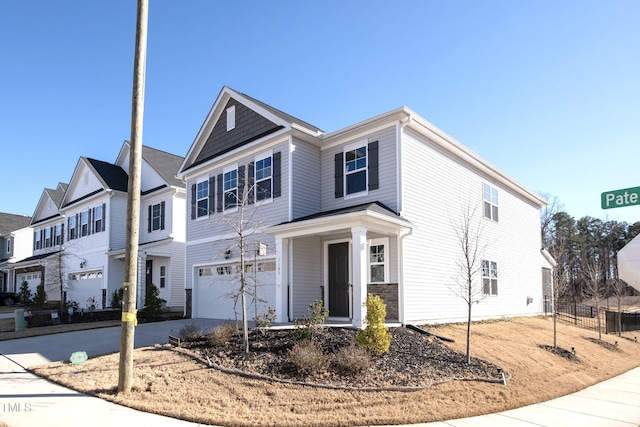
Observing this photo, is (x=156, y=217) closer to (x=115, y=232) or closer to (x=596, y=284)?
(x=115, y=232)

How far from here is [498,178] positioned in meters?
19.8

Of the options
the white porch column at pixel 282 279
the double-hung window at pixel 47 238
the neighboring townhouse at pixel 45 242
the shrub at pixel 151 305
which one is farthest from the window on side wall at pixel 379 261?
the double-hung window at pixel 47 238

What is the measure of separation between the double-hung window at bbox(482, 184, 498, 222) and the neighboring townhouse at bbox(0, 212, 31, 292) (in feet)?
125

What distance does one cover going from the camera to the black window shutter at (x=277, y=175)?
15348 millimetres

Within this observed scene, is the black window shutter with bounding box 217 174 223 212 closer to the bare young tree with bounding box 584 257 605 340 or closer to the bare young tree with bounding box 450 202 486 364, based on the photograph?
the bare young tree with bounding box 450 202 486 364

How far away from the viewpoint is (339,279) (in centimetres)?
1477

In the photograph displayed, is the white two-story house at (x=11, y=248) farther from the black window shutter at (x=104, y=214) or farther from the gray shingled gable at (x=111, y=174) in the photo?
the black window shutter at (x=104, y=214)

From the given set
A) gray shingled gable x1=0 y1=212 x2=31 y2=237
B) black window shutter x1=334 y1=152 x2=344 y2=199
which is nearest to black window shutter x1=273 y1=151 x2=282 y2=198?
black window shutter x1=334 y1=152 x2=344 y2=199

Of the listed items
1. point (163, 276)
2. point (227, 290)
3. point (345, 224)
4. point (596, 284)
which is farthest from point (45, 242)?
Answer: point (596, 284)

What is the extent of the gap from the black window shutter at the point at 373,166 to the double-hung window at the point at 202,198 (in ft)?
23.8

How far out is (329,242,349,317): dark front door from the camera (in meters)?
14.5

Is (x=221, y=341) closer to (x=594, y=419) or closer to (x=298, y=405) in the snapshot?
(x=298, y=405)

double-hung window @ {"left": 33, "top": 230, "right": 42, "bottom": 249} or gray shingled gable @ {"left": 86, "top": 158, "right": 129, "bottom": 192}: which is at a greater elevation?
gray shingled gable @ {"left": 86, "top": 158, "right": 129, "bottom": 192}

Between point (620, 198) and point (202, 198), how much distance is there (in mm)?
15433
